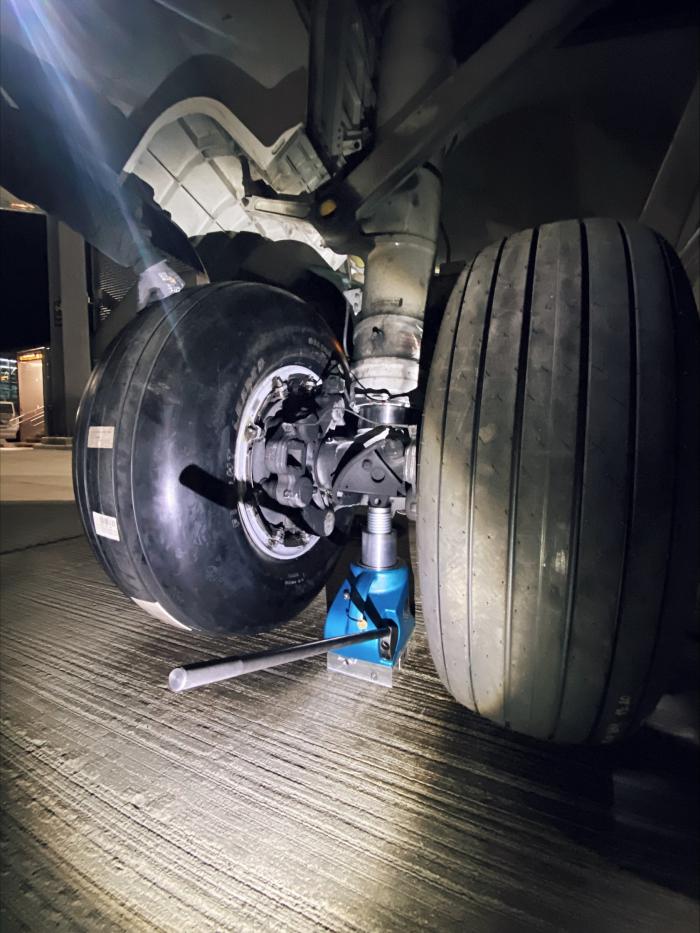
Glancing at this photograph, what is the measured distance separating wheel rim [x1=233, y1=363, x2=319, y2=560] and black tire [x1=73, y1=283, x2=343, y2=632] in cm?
2

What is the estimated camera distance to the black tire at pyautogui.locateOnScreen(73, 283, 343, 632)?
900 millimetres

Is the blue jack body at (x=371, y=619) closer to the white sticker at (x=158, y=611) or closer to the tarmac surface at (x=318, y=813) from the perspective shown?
the tarmac surface at (x=318, y=813)

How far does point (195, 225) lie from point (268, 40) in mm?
767

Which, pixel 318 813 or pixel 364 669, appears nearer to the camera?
pixel 318 813

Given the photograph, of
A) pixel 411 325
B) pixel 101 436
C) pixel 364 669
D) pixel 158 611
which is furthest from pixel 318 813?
pixel 411 325

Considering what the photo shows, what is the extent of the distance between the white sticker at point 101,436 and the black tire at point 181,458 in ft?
0.04

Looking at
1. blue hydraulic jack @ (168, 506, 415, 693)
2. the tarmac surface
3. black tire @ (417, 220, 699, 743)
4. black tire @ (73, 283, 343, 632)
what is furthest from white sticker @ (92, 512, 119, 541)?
black tire @ (417, 220, 699, 743)

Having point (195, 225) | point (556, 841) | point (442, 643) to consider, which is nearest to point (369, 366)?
point (442, 643)

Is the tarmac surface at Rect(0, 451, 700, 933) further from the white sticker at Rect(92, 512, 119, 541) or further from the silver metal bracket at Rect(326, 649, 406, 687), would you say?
the white sticker at Rect(92, 512, 119, 541)

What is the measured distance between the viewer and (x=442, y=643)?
71 centimetres

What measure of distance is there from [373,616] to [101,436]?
28.7 inches

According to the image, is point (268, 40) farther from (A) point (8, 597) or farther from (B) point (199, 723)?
(A) point (8, 597)

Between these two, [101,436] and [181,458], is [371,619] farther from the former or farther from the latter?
[101,436]

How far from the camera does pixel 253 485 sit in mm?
1076
